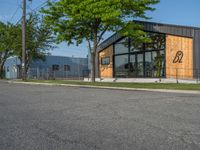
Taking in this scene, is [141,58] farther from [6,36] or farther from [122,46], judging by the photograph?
[6,36]

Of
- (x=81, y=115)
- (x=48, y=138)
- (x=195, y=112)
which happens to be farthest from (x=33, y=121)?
(x=195, y=112)

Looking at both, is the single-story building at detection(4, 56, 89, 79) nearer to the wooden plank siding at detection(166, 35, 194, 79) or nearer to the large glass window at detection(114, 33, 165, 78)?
the large glass window at detection(114, 33, 165, 78)

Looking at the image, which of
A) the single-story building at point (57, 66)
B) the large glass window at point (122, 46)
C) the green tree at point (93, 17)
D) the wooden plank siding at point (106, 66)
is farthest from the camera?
the single-story building at point (57, 66)

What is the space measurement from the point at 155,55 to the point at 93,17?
7333 mm

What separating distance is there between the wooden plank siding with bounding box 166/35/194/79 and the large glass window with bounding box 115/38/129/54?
5570 millimetres

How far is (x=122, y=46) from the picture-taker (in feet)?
107

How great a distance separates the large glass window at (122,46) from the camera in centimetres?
3219

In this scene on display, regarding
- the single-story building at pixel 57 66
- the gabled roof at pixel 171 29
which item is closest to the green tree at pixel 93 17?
the gabled roof at pixel 171 29

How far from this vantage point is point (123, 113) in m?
8.95

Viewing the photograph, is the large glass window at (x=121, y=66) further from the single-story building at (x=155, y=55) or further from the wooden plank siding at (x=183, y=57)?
the wooden plank siding at (x=183, y=57)

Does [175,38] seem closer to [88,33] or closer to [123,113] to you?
[88,33]

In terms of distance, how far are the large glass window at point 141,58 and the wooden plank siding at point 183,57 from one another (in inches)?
30.3

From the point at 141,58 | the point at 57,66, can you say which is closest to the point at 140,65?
the point at 141,58

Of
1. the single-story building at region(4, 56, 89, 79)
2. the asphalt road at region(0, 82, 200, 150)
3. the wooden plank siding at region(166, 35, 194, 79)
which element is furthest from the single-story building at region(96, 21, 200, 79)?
the single-story building at region(4, 56, 89, 79)
